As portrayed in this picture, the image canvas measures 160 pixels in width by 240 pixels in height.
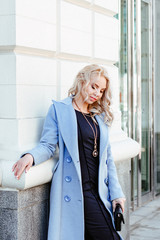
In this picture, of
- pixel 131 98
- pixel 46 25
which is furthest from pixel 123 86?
pixel 46 25

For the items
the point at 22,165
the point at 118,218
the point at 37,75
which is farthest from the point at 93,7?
the point at 118,218

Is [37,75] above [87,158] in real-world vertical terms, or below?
above

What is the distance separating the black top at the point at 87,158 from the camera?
3.35 metres

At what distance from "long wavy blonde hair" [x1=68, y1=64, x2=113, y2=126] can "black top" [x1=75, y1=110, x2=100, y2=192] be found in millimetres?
176

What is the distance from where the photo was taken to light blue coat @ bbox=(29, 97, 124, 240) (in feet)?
10.8

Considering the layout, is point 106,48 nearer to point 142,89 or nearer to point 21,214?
point 21,214

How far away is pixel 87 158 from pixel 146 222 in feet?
10.6

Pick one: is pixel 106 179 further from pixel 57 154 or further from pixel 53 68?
pixel 53 68

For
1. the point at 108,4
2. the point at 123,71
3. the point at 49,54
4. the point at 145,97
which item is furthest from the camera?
the point at 145,97

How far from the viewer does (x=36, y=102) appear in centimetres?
354

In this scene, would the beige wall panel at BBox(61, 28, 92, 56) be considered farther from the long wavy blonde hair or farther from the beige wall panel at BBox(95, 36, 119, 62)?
the long wavy blonde hair

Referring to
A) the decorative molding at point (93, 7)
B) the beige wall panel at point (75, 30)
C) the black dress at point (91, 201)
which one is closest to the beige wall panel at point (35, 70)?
the beige wall panel at point (75, 30)

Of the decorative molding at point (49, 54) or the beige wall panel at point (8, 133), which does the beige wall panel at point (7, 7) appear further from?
the beige wall panel at point (8, 133)

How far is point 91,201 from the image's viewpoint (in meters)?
3.35
